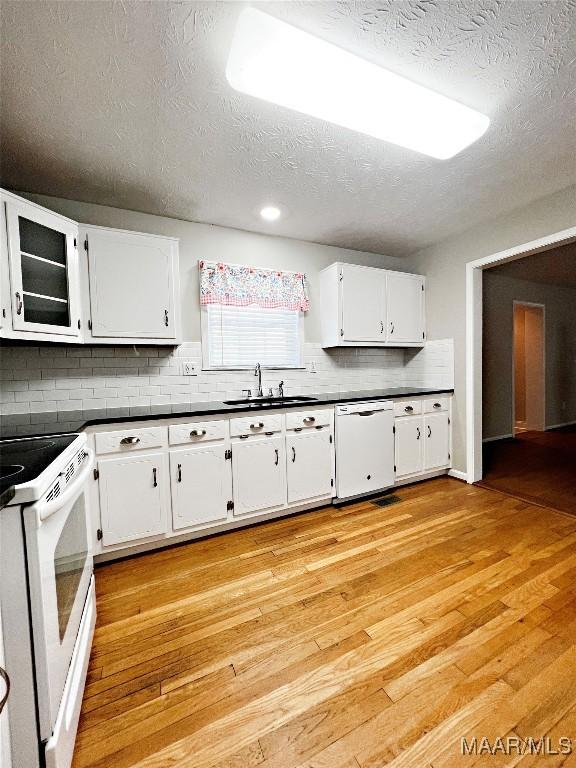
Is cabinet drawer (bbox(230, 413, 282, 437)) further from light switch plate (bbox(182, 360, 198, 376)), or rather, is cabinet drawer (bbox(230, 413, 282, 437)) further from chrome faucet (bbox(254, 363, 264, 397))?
light switch plate (bbox(182, 360, 198, 376))

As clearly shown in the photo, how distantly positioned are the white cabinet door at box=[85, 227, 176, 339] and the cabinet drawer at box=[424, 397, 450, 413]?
2493mm

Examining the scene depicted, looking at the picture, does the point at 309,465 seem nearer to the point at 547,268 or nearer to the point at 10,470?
the point at 10,470

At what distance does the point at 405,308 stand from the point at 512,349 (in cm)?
280

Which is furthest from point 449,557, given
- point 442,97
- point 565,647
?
point 442,97

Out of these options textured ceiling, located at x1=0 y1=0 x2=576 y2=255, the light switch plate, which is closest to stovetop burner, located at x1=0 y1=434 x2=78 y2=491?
the light switch plate

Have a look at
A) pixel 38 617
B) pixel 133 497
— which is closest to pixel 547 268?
pixel 133 497

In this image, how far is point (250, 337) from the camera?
311 cm

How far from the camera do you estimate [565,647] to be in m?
1.38

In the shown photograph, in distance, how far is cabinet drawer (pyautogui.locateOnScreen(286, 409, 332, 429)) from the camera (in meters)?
2.61

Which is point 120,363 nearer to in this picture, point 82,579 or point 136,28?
point 82,579

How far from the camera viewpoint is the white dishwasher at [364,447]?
282cm

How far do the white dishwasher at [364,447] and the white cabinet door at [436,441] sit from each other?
1.58 ft

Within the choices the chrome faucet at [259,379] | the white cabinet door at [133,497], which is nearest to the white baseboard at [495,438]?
the chrome faucet at [259,379]

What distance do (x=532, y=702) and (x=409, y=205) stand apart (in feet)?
9.88
